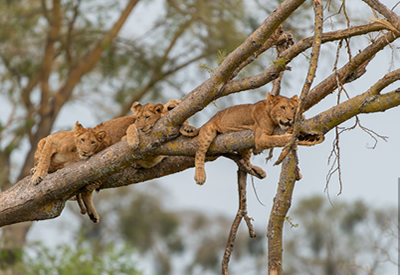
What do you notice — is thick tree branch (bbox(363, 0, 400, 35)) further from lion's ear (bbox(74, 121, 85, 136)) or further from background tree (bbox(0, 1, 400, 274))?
lion's ear (bbox(74, 121, 85, 136))

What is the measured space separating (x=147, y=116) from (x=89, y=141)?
0.68 m

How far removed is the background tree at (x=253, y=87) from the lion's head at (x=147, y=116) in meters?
0.09

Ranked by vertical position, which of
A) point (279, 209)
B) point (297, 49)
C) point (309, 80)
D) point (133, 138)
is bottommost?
point (279, 209)

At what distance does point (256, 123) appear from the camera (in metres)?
4.71

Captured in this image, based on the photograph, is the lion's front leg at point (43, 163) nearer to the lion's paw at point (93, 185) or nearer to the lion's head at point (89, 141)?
the lion's head at point (89, 141)

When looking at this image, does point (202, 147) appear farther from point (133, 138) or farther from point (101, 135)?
point (101, 135)

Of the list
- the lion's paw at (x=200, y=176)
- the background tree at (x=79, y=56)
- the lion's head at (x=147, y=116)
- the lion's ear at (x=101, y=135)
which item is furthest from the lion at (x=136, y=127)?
the background tree at (x=79, y=56)

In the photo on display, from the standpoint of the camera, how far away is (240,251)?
32.9 m

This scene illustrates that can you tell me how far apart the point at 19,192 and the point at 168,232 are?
3143 centimetres

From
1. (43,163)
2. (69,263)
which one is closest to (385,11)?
(43,163)

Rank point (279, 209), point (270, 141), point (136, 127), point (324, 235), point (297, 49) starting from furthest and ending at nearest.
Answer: point (324, 235)
point (136, 127)
point (297, 49)
point (270, 141)
point (279, 209)

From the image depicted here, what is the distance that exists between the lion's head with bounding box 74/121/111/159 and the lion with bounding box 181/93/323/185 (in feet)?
3.17

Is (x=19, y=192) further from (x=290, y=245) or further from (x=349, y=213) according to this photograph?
(x=349, y=213)

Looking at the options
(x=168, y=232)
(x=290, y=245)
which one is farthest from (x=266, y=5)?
(x=168, y=232)
